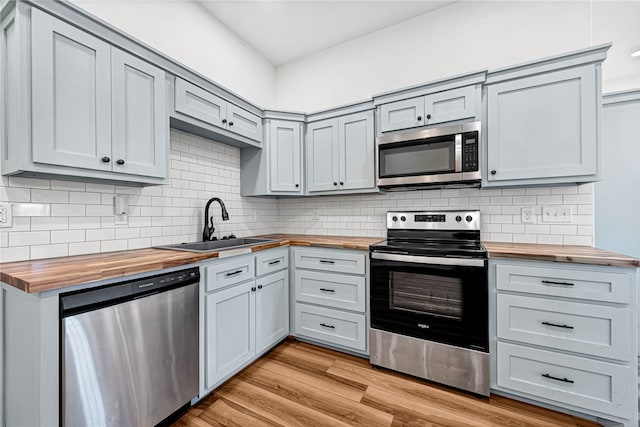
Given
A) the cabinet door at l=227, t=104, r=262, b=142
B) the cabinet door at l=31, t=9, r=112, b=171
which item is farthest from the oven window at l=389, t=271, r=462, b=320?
the cabinet door at l=31, t=9, r=112, b=171

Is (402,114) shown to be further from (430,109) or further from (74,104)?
(74,104)

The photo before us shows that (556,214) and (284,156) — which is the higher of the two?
(284,156)

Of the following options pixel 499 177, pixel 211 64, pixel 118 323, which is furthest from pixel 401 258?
pixel 211 64

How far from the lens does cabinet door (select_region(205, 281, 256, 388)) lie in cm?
175

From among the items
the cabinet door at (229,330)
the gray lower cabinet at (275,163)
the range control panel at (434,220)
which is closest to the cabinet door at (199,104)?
the gray lower cabinet at (275,163)

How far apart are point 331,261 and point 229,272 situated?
2.89 feet

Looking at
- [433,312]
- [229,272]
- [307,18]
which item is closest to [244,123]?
[307,18]

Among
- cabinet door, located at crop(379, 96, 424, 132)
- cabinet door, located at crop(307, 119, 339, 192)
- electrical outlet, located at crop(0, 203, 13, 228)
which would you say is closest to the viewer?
electrical outlet, located at crop(0, 203, 13, 228)

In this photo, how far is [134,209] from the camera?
6.35 feet

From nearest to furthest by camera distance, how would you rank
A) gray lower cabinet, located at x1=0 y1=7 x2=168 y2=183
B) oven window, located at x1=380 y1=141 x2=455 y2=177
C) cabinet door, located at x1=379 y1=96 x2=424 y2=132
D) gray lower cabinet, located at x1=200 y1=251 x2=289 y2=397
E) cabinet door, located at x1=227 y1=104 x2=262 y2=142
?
gray lower cabinet, located at x1=0 y1=7 x2=168 y2=183, gray lower cabinet, located at x1=200 y1=251 x2=289 y2=397, oven window, located at x1=380 y1=141 x2=455 y2=177, cabinet door, located at x1=379 y1=96 x2=424 y2=132, cabinet door, located at x1=227 y1=104 x2=262 y2=142

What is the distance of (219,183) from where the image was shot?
105 inches

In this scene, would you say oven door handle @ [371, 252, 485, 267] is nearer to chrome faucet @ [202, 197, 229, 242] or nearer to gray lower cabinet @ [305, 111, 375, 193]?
gray lower cabinet @ [305, 111, 375, 193]

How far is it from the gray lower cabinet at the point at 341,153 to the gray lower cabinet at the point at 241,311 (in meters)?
0.89

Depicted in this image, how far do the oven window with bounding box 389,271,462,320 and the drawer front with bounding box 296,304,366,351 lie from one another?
0.39m
